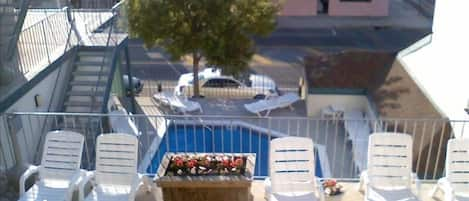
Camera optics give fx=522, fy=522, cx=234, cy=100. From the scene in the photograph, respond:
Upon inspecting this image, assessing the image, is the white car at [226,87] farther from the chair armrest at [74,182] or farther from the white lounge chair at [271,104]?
the chair armrest at [74,182]

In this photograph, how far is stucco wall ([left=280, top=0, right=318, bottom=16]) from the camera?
109 feet

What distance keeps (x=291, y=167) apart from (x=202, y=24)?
1288 cm

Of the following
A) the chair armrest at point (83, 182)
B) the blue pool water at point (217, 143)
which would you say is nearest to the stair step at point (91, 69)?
the blue pool water at point (217, 143)

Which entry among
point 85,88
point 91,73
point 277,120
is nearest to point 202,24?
point 277,120

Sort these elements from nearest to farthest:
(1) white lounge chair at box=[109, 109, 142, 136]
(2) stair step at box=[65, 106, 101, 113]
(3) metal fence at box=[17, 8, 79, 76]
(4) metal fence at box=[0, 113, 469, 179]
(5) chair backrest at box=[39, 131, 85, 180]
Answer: (5) chair backrest at box=[39, 131, 85, 180] → (4) metal fence at box=[0, 113, 469, 179] → (3) metal fence at box=[17, 8, 79, 76] → (2) stair step at box=[65, 106, 101, 113] → (1) white lounge chair at box=[109, 109, 142, 136]

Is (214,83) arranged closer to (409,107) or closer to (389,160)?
(409,107)

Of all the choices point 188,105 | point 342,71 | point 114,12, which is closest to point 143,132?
point 188,105

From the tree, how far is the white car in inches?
64.6

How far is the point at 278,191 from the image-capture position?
690 cm

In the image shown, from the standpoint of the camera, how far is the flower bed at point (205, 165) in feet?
22.4

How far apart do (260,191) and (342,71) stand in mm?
11804

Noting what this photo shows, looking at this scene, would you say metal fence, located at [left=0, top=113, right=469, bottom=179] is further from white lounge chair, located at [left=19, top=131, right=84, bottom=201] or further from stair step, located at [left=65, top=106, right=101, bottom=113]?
white lounge chair, located at [left=19, top=131, right=84, bottom=201]

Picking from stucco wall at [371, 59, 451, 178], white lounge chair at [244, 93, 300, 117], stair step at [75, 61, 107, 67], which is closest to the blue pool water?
white lounge chair at [244, 93, 300, 117]

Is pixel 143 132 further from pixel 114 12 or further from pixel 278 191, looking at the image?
pixel 278 191
